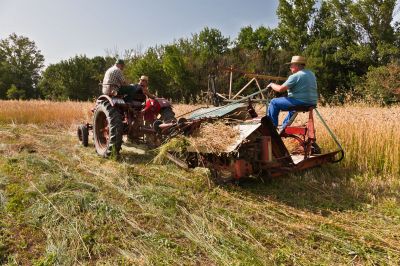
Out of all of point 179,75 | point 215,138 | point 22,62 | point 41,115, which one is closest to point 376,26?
point 179,75

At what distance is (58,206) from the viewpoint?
3.59 m

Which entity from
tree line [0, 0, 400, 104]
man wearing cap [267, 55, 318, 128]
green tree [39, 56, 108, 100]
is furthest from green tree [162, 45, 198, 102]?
man wearing cap [267, 55, 318, 128]

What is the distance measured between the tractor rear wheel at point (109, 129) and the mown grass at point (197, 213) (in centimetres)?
46

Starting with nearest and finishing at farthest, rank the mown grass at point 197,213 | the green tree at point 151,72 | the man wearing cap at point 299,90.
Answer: the mown grass at point 197,213 < the man wearing cap at point 299,90 < the green tree at point 151,72

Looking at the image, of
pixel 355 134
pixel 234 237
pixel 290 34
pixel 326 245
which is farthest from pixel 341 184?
pixel 290 34

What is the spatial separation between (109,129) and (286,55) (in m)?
28.7

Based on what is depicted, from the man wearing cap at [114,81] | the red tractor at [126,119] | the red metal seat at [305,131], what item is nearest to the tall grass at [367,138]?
the red metal seat at [305,131]

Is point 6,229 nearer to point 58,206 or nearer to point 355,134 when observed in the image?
point 58,206

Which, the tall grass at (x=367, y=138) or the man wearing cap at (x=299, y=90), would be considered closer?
the man wearing cap at (x=299, y=90)

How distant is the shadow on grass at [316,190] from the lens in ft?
13.9

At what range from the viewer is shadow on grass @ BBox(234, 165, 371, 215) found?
13.9 ft

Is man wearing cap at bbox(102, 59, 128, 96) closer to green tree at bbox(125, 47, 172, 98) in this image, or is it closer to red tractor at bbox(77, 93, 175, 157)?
red tractor at bbox(77, 93, 175, 157)

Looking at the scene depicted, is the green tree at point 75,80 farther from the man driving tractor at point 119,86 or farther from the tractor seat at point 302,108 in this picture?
the tractor seat at point 302,108

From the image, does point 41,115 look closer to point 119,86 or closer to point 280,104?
point 119,86
